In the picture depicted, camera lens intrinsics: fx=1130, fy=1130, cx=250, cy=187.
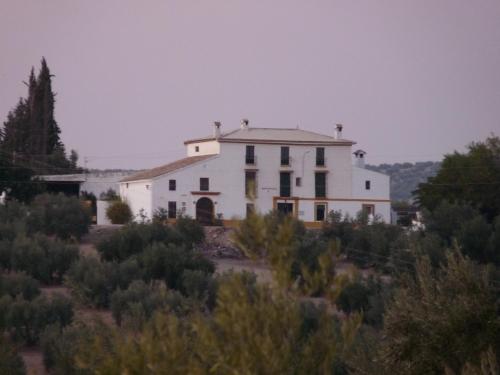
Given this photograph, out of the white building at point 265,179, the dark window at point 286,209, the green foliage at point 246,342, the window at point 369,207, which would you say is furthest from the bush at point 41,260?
the green foliage at point 246,342

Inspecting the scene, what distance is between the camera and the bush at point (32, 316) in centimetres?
2945

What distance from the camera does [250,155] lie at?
71.8 meters

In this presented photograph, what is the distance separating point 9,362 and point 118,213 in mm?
46278

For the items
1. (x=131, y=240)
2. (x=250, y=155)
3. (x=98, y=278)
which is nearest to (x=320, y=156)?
(x=250, y=155)

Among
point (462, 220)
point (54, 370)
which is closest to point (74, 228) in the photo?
point (462, 220)

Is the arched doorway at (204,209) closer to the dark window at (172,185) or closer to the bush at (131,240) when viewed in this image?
the dark window at (172,185)

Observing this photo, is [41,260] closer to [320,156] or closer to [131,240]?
A: [131,240]

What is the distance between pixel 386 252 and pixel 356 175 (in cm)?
2518

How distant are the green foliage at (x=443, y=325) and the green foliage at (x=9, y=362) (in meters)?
7.56

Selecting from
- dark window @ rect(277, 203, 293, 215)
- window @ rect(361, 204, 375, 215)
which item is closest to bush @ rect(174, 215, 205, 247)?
dark window @ rect(277, 203, 293, 215)

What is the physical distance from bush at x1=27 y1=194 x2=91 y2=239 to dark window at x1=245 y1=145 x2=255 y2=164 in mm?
19001

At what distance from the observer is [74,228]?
174 ft

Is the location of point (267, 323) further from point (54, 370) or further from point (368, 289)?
point (368, 289)

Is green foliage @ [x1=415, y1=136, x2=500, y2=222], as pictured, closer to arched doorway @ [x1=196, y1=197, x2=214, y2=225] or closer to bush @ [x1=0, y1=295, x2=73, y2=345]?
arched doorway @ [x1=196, y1=197, x2=214, y2=225]
